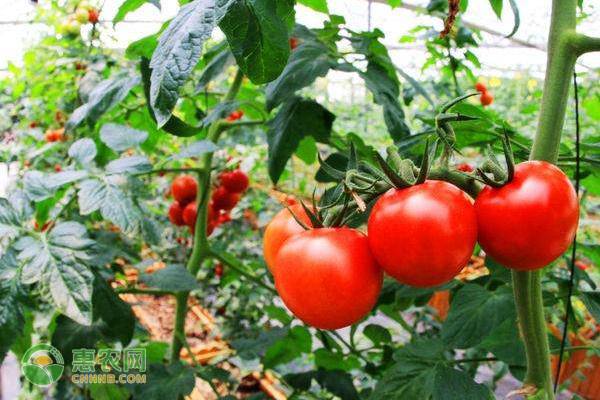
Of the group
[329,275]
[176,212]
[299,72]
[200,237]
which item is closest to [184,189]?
[176,212]

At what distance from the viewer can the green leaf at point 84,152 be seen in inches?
32.7

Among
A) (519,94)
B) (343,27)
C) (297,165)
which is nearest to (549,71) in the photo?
(343,27)

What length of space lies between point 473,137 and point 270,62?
0.32 m

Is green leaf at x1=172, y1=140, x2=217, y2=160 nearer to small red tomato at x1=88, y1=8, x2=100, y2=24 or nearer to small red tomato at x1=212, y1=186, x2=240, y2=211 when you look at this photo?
small red tomato at x1=212, y1=186, x2=240, y2=211

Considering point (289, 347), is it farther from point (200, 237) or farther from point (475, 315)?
point (475, 315)

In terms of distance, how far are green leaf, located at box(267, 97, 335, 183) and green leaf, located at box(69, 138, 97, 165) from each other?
306 millimetres

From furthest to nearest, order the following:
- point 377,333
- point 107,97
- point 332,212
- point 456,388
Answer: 1. point 377,333
2. point 107,97
3. point 456,388
4. point 332,212

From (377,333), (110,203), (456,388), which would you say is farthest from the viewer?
(377,333)

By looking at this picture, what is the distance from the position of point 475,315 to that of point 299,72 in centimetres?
42

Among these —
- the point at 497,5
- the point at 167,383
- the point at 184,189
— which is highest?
the point at 497,5

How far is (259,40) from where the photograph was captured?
37cm

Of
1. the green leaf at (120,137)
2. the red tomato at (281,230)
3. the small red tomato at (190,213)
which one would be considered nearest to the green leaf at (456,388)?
the red tomato at (281,230)

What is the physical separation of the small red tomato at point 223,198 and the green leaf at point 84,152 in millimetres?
486
